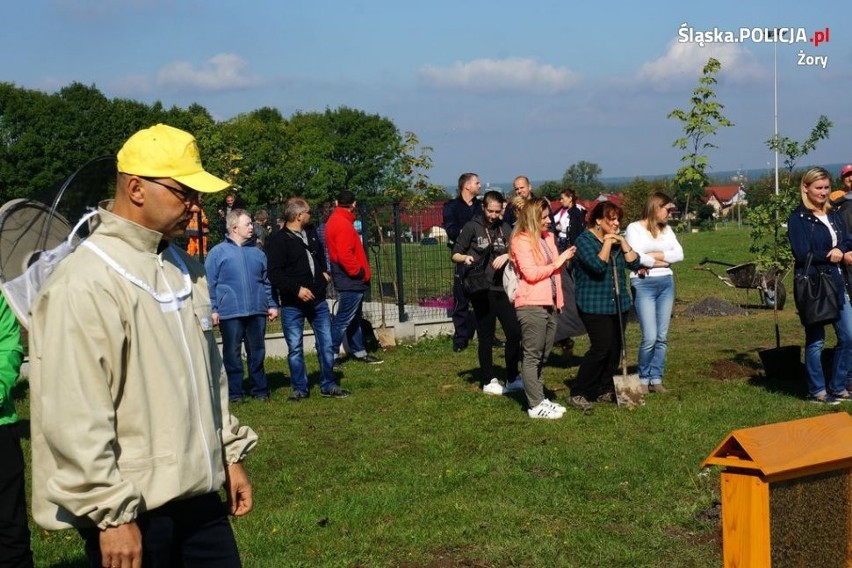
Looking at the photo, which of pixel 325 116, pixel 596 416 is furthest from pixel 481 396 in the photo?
pixel 325 116

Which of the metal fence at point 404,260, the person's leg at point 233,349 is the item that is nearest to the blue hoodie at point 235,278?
the person's leg at point 233,349

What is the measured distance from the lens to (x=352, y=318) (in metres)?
14.2

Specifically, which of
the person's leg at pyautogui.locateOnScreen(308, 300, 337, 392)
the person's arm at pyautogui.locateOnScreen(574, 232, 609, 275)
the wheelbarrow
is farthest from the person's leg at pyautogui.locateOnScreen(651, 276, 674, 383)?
the wheelbarrow

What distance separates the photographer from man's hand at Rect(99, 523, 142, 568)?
3.26 meters

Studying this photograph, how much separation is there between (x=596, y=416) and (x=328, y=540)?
13.4ft

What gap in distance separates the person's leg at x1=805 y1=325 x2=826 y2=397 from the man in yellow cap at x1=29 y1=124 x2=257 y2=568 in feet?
26.1

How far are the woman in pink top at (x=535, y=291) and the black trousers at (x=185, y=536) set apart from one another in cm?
663

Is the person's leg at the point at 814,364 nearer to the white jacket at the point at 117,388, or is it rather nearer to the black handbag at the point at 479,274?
the black handbag at the point at 479,274

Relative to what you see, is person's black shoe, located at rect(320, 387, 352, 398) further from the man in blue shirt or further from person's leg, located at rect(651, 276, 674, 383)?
person's leg, located at rect(651, 276, 674, 383)

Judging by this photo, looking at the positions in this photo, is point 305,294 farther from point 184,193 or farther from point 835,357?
point 184,193

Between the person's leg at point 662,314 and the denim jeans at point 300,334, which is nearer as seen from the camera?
the person's leg at point 662,314

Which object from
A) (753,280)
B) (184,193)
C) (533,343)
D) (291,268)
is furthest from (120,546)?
(753,280)

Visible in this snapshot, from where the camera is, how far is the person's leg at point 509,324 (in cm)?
1131

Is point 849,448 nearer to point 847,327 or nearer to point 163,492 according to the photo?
point 163,492
